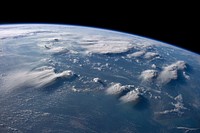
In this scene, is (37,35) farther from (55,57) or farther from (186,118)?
(186,118)

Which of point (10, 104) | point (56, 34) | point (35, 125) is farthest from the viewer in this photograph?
point (56, 34)

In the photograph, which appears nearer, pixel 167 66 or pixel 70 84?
pixel 70 84

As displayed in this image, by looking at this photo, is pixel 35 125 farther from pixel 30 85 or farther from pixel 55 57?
pixel 55 57

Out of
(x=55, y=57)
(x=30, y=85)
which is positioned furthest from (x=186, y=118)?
(x=55, y=57)

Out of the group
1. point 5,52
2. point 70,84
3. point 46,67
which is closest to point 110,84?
point 70,84

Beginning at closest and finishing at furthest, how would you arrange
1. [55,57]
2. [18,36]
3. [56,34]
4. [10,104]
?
[10,104] → [55,57] → [18,36] → [56,34]

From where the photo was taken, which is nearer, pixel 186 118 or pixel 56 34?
pixel 186 118
